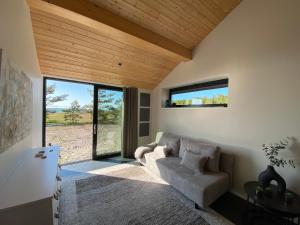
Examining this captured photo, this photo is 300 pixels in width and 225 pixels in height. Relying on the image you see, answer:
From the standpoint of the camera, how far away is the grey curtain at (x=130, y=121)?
4.45m

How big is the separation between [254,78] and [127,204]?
2950 millimetres

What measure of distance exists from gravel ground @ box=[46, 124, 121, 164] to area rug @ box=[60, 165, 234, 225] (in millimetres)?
1076

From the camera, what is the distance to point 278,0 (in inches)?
87.3

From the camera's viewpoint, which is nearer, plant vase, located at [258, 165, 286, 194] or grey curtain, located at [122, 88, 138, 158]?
plant vase, located at [258, 165, 286, 194]

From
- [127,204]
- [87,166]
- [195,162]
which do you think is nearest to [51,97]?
[87,166]

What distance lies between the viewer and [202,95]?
3531 millimetres

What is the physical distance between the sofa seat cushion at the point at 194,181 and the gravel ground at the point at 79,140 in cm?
202

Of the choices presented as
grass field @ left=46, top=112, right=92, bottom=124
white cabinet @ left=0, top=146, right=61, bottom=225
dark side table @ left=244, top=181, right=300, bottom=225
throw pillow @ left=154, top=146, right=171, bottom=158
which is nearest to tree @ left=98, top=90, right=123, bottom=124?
grass field @ left=46, top=112, right=92, bottom=124

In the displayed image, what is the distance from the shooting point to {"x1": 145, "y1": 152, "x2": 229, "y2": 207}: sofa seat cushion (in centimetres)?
214

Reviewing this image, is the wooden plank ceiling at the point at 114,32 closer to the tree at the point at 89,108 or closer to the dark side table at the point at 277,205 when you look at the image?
the tree at the point at 89,108

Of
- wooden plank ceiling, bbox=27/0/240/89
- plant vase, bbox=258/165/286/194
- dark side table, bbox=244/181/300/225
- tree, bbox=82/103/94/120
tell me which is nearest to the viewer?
dark side table, bbox=244/181/300/225

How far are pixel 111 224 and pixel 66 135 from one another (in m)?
2.65

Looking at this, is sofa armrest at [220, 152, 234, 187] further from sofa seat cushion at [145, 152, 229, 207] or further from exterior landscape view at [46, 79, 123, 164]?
exterior landscape view at [46, 79, 123, 164]

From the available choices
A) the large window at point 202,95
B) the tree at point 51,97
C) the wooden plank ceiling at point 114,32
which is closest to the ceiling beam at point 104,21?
the wooden plank ceiling at point 114,32
